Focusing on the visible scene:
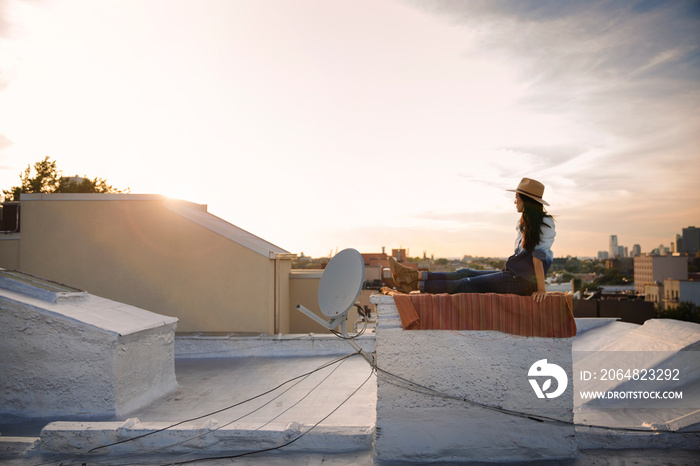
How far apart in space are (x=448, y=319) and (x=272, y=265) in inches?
342

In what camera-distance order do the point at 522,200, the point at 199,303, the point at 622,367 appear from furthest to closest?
the point at 199,303 < the point at 622,367 < the point at 522,200

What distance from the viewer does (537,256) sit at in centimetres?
436

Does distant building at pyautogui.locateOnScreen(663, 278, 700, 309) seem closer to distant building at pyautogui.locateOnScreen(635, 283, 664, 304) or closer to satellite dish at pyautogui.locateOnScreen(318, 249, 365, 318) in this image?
distant building at pyautogui.locateOnScreen(635, 283, 664, 304)

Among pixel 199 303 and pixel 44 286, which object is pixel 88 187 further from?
pixel 44 286

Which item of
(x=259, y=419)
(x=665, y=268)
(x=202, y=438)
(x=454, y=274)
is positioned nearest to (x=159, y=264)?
(x=259, y=419)

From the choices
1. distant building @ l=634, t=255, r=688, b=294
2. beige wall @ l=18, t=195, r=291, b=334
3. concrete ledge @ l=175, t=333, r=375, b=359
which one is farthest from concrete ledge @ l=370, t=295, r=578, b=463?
distant building @ l=634, t=255, r=688, b=294

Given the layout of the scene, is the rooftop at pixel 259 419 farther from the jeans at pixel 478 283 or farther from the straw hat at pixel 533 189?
the straw hat at pixel 533 189

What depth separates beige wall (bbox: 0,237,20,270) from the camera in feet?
40.4

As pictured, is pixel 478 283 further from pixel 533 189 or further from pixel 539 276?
pixel 533 189

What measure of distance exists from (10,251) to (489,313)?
13400mm

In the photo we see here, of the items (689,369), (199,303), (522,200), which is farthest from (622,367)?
(199,303)

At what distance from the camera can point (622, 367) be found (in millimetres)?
7293

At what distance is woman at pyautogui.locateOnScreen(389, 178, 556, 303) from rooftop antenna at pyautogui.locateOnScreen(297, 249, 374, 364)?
0.44 metres

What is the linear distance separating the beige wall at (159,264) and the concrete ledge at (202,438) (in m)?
7.23
